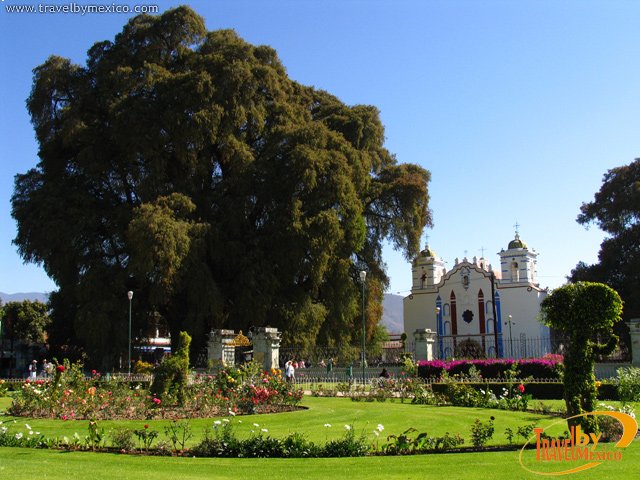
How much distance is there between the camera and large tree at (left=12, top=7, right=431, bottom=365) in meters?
26.8

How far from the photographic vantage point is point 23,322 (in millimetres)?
41875

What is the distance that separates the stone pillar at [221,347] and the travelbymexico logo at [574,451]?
13.8 m

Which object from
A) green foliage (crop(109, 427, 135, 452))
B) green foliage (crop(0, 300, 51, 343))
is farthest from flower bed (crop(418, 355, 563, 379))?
green foliage (crop(0, 300, 51, 343))

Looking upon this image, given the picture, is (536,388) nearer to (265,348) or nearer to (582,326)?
(265,348)

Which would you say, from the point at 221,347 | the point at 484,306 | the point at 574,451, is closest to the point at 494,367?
the point at 221,347

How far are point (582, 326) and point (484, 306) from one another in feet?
122

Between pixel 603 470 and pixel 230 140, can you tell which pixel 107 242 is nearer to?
pixel 230 140

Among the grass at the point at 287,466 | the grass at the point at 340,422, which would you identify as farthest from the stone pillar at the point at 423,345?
the grass at the point at 287,466

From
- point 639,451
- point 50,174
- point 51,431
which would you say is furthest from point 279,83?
point 639,451

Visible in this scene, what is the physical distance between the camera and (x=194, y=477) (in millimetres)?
7027

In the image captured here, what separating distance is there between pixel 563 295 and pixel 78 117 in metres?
25.1

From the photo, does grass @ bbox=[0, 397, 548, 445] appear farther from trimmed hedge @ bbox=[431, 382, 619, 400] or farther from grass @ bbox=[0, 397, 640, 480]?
trimmed hedge @ bbox=[431, 382, 619, 400]

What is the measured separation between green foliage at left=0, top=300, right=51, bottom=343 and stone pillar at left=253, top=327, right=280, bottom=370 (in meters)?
25.7

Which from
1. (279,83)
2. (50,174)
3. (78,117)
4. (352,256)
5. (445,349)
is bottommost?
(445,349)
